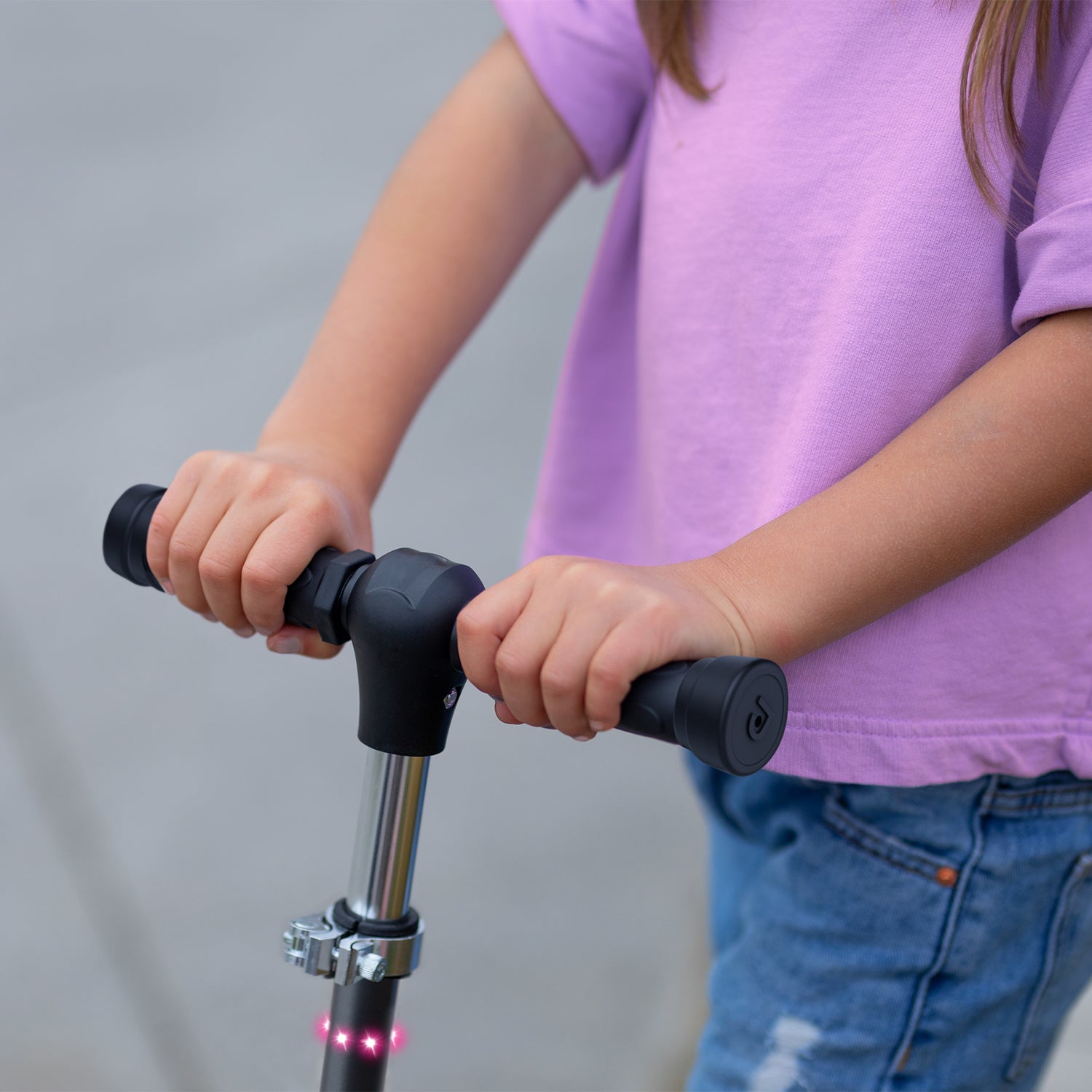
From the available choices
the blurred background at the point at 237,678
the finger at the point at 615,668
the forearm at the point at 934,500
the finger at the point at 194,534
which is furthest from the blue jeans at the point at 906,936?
the blurred background at the point at 237,678

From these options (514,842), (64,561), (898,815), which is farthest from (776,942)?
(64,561)

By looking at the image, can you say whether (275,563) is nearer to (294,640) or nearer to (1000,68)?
(294,640)

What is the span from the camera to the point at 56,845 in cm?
184

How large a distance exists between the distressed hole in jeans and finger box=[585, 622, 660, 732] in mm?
427

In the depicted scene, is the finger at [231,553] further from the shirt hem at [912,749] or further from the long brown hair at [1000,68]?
the long brown hair at [1000,68]

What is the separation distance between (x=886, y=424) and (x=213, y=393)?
1.93 m

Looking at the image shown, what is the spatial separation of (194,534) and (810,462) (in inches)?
14.5

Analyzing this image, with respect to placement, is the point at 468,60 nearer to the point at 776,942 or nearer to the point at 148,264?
the point at 148,264

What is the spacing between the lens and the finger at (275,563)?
74cm

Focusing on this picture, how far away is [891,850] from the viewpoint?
2.98ft

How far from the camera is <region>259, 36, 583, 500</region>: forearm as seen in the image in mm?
922

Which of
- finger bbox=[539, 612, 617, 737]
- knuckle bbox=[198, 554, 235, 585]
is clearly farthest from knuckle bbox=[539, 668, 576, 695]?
knuckle bbox=[198, 554, 235, 585]

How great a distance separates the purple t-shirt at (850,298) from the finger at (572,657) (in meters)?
0.18

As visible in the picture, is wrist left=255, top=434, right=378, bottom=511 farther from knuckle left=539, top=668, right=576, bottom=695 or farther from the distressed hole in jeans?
the distressed hole in jeans
